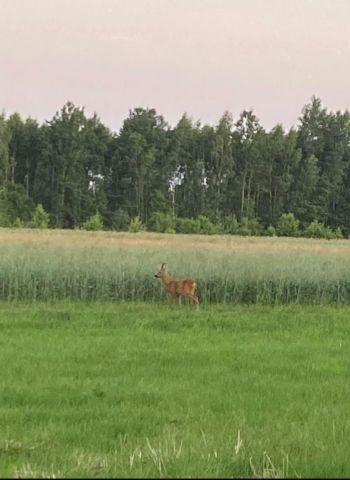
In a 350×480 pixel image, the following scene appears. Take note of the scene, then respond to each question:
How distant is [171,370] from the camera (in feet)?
27.5

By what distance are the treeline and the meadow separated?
49.0 meters

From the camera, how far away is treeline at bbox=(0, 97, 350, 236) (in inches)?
2726

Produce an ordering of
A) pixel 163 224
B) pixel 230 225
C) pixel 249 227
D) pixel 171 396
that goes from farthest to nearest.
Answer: pixel 249 227
pixel 230 225
pixel 163 224
pixel 171 396

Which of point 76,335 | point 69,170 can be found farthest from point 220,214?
point 76,335

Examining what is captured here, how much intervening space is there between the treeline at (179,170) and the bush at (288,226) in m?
0.13

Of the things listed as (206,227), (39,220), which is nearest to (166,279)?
(39,220)

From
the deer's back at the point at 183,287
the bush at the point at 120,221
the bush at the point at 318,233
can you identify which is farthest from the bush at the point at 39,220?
the deer's back at the point at 183,287

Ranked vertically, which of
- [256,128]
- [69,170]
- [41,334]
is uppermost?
[256,128]

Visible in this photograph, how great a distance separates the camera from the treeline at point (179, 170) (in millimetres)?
69250

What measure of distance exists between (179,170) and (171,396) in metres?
69.1

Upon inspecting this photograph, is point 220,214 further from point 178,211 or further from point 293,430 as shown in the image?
point 293,430

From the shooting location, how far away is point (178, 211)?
72.6m

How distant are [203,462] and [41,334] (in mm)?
7188

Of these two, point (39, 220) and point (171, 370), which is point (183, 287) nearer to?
point (171, 370)
